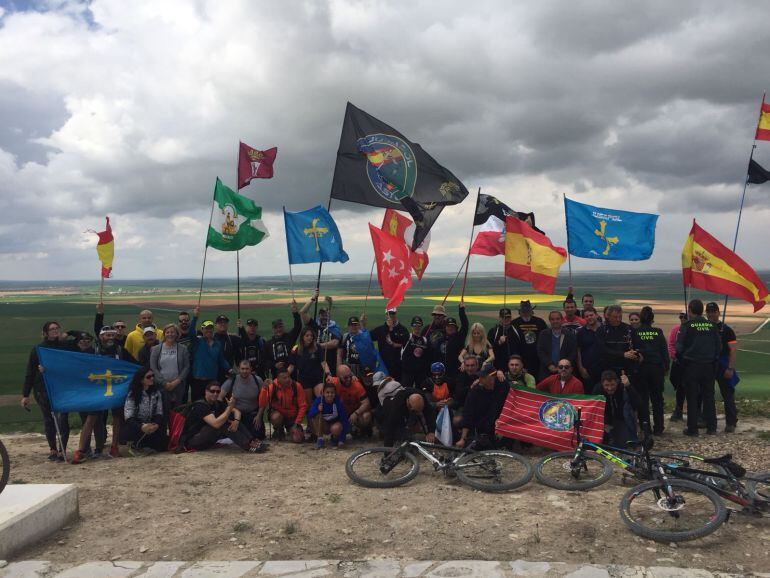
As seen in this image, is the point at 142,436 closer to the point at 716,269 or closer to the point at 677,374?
the point at 677,374

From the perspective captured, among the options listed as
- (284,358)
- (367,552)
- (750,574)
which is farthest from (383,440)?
(750,574)

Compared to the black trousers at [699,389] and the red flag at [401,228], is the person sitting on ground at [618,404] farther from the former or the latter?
the red flag at [401,228]

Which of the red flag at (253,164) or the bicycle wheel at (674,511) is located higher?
the red flag at (253,164)

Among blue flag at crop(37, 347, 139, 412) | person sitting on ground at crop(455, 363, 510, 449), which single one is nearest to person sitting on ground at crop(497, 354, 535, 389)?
person sitting on ground at crop(455, 363, 510, 449)

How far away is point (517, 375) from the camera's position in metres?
9.91

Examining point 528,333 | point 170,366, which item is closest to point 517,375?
point 528,333

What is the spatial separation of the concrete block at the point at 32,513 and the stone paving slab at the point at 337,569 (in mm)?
325

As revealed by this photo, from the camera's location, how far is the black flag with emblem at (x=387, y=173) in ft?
37.8

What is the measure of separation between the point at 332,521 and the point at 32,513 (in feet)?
11.2

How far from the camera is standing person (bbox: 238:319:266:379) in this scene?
11.3m

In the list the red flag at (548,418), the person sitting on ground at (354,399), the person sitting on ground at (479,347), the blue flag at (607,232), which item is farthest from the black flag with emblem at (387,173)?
the red flag at (548,418)

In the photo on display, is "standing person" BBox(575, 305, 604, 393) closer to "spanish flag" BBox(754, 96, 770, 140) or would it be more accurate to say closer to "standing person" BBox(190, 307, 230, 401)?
"spanish flag" BBox(754, 96, 770, 140)

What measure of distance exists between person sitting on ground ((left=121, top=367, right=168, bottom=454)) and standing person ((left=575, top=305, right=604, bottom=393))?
771cm

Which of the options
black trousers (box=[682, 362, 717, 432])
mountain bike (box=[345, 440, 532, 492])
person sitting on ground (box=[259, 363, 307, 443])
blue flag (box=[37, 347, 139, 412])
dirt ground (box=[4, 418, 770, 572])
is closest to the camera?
dirt ground (box=[4, 418, 770, 572])
